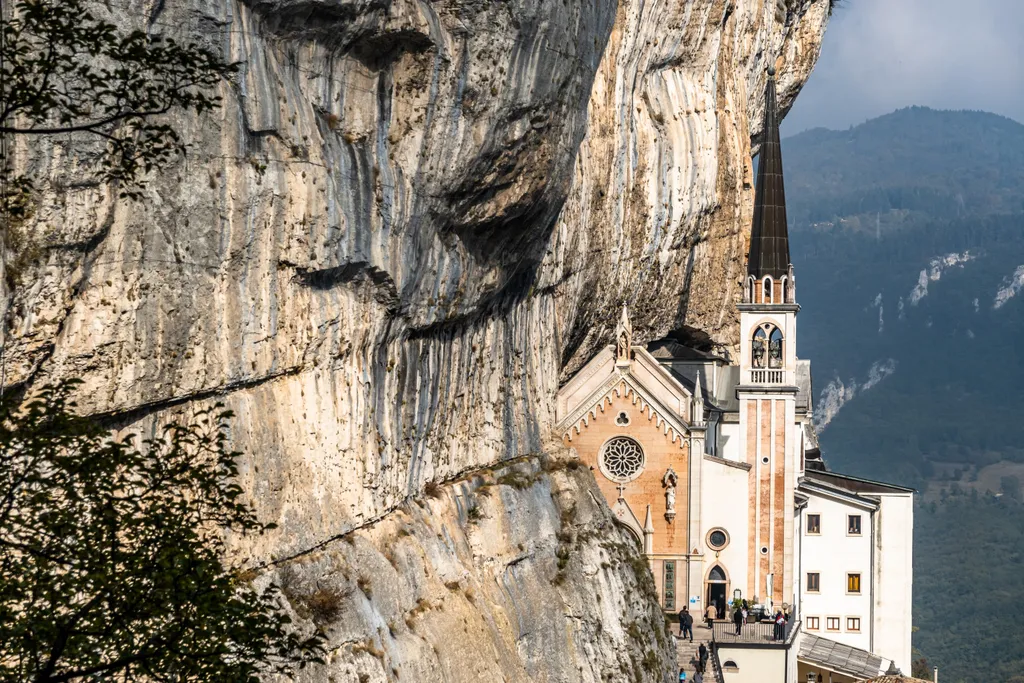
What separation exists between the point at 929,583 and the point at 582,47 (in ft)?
422

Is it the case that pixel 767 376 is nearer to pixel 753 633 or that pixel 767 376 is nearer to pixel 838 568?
pixel 838 568

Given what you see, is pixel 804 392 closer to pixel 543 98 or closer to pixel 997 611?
pixel 543 98

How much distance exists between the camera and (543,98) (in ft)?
122

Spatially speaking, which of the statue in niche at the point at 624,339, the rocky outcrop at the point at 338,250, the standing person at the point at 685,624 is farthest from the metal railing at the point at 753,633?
the rocky outcrop at the point at 338,250

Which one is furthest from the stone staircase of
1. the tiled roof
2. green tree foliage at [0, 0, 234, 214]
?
green tree foliage at [0, 0, 234, 214]

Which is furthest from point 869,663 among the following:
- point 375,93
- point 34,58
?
point 34,58

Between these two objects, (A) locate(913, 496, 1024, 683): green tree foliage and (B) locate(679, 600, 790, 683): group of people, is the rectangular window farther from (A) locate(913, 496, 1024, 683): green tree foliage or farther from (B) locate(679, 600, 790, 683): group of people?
(A) locate(913, 496, 1024, 683): green tree foliage

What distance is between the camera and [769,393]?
6419 centimetres

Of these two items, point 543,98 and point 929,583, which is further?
point 929,583

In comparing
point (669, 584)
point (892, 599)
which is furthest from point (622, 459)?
point (892, 599)

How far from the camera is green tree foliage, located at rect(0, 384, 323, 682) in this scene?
20.3 metres

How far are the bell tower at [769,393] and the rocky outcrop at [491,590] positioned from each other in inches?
420

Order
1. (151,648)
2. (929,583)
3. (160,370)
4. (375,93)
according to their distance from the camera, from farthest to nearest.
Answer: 1. (929,583)
2. (375,93)
3. (160,370)
4. (151,648)

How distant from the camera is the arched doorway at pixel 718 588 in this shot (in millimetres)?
62281
